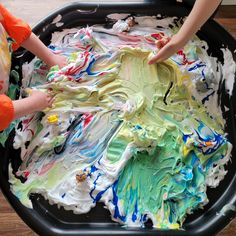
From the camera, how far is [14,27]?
A: 104cm

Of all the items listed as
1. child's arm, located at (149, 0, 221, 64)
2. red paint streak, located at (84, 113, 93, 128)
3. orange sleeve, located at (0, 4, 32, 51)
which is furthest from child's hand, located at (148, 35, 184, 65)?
orange sleeve, located at (0, 4, 32, 51)

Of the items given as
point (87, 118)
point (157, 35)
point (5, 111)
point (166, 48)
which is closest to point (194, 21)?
point (166, 48)

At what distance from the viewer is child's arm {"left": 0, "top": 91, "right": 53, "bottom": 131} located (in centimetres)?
93

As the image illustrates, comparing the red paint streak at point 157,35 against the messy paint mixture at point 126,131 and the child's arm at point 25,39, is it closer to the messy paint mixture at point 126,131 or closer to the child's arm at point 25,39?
the messy paint mixture at point 126,131

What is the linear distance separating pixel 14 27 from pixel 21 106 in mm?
241

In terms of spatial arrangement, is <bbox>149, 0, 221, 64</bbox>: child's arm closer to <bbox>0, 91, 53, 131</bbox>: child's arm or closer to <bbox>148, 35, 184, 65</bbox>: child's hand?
<bbox>148, 35, 184, 65</bbox>: child's hand

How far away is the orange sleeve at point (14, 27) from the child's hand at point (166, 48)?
0.37 metres

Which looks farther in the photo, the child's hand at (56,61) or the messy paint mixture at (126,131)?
the child's hand at (56,61)

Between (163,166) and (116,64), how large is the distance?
34 cm

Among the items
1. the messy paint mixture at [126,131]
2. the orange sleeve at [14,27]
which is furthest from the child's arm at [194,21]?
the orange sleeve at [14,27]

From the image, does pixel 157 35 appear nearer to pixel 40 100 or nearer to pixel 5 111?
pixel 40 100

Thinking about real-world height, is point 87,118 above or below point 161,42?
below

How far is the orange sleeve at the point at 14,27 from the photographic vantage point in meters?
1.03

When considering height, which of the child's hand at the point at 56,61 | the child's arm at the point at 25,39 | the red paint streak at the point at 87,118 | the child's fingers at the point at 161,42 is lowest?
the red paint streak at the point at 87,118
